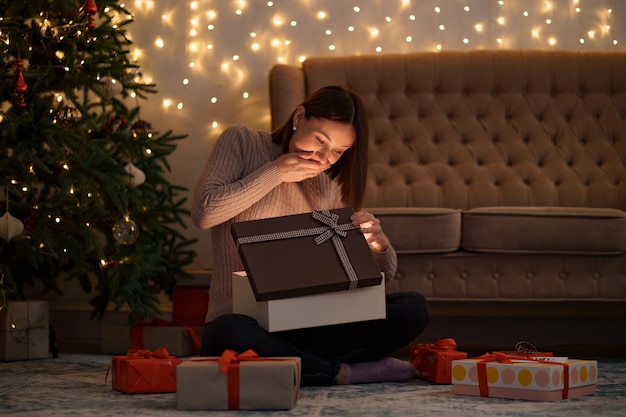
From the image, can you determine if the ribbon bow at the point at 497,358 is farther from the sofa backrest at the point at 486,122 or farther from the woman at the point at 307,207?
the sofa backrest at the point at 486,122

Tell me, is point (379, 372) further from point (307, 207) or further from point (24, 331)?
point (24, 331)

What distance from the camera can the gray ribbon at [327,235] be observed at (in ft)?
6.25

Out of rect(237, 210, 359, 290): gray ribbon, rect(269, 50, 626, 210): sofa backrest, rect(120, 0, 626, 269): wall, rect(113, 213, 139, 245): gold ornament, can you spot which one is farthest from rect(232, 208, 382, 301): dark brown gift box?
rect(120, 0, 626, 269): wall

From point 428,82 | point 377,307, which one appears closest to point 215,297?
point 377,307

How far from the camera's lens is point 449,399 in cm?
183

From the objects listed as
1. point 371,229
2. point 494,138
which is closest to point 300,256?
point 371,229

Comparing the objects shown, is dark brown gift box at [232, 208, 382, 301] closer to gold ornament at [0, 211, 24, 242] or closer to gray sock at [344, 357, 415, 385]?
gray sock at [344, 357, 415, 385]

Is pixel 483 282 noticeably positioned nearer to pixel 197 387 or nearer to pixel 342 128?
pixel 342 128

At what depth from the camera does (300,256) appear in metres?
1.91

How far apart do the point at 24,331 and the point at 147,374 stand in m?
1.11

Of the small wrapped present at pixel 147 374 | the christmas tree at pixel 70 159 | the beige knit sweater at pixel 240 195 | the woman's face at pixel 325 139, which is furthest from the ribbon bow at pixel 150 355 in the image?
the christmas tree at pixel 70 159

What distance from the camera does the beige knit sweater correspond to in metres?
2.08

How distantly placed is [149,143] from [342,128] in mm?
1167

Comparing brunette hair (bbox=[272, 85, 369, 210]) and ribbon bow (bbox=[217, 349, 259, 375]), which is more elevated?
brunette hair (bbox=[272, 85, 369, 210])
